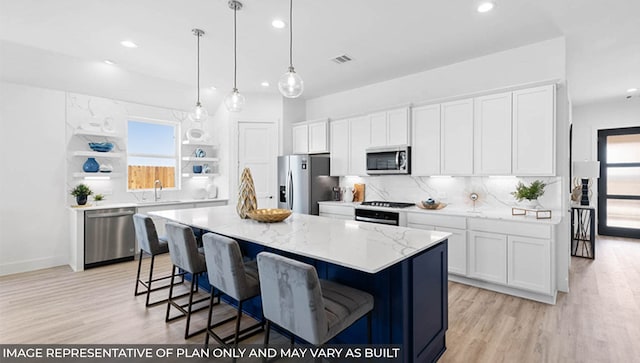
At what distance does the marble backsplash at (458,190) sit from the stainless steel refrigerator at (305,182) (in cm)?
59

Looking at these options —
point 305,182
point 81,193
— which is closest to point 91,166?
point 81,193

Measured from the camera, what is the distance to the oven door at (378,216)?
4.23 m

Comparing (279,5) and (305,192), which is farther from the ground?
(279,5)

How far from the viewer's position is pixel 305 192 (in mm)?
5320

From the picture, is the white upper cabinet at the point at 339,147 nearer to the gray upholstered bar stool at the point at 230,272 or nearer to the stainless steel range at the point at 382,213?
the stainless steel range at the point at 382,213

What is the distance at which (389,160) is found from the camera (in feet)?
15.2

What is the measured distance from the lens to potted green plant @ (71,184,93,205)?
458cm

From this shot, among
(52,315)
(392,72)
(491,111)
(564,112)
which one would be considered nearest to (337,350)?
(52,315)

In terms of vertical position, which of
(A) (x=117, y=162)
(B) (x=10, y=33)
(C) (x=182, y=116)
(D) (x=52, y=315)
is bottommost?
(D) (x=52, y=315)

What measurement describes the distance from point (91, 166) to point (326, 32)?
13.6 feet

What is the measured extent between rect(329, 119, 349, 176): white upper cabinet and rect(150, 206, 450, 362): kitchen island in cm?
276

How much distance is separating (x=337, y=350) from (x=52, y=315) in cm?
283

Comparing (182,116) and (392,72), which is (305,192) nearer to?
(392,72)

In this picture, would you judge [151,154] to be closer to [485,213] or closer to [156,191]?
[156,191]
